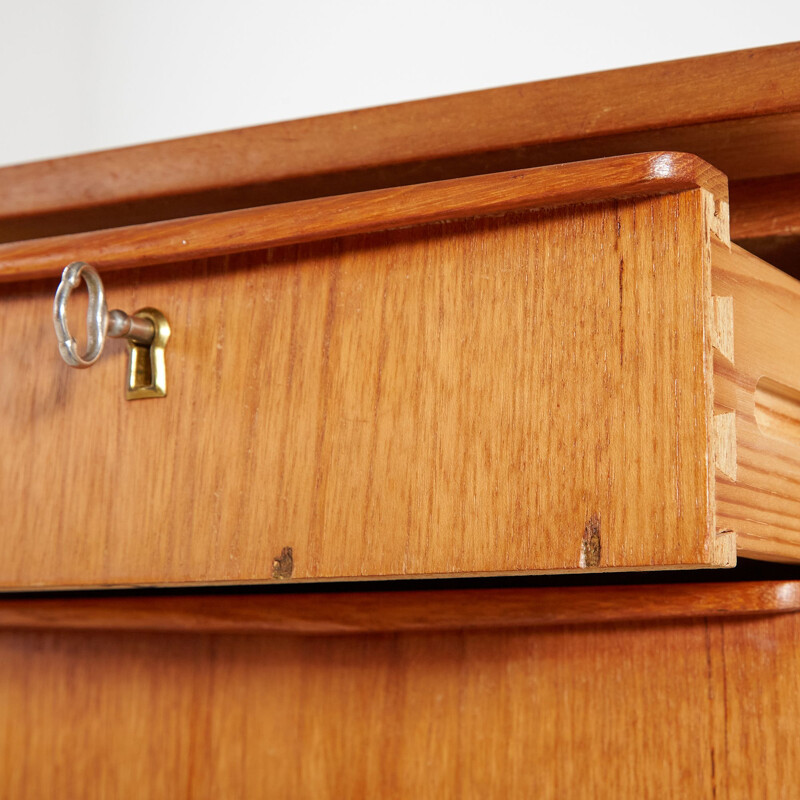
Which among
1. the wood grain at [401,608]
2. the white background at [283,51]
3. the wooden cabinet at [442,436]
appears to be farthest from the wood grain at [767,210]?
the white background at [283,51]

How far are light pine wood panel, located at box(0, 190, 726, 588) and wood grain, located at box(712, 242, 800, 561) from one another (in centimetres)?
2

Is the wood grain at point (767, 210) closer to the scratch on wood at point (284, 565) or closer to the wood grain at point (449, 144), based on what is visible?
the wood grain at point (449, 144)

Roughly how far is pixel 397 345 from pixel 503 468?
6 cm

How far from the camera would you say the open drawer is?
334 mm

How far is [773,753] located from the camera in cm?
42

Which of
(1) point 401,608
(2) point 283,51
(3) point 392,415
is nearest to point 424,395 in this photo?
(3) point 392,415

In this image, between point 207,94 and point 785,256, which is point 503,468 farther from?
point 207,94

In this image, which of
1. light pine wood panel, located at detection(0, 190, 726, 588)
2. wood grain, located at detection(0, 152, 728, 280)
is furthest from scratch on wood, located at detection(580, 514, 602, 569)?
wood grain, located at detection(0, 152, 728, 280)

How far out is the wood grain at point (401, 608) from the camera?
42cm

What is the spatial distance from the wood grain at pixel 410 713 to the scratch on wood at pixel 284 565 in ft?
0.37

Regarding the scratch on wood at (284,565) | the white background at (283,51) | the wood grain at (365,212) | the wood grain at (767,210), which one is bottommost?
the scratch on wood at (284,565)

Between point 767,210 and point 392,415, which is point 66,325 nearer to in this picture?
point 392,415

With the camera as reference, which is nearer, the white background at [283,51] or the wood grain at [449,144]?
the wood grain at [449,144]

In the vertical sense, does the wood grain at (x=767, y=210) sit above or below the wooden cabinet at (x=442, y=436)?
above
